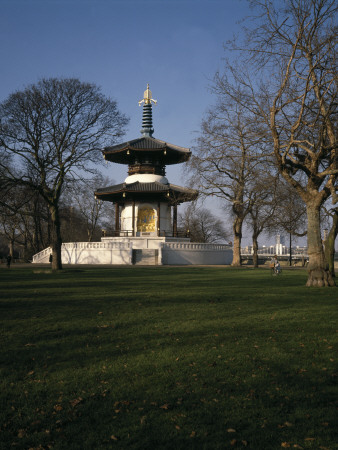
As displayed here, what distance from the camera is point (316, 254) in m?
16.5

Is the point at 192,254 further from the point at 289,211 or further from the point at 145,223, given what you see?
the point at 289,211

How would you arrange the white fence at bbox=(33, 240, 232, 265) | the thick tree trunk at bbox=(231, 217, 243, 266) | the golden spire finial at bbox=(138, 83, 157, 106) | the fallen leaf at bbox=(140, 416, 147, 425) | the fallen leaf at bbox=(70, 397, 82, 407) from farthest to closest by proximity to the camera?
the golden spire finial at bbox=(138, 83, 157, 106)
the white fence at bbox=(33, 240, 232, 265)
the thick tree trunk at bbox=(231, 217, 243, 266)
the fallen leaf at bbox=(70, 397, 82, 407)
the fallen leaf at bbox=(140, 416, 147, 425)

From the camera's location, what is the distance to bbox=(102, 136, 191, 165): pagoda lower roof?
1879 inches

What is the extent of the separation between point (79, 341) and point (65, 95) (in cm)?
2183

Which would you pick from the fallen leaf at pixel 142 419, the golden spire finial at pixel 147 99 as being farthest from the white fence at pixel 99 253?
the fallen leaf at pixel 142 419

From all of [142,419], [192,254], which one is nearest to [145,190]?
[192,254]

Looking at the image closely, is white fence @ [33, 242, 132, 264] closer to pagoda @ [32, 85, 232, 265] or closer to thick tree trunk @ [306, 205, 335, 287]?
pagoda @ [32, 85, 232, 265]

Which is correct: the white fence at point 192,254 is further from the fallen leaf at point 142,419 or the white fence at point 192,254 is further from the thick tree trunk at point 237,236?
the fallen leaf at point 142,419

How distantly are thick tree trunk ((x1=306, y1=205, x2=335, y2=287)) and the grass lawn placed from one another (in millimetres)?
6767

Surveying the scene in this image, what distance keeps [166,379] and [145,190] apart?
41.1 meters

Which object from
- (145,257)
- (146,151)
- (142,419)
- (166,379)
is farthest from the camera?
(146,151)

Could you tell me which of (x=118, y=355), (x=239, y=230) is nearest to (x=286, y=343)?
(x=118, y=355)

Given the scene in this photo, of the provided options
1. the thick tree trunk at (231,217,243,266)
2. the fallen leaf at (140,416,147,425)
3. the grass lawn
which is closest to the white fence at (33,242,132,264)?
the thick tree trunk at (231,217,243,266)

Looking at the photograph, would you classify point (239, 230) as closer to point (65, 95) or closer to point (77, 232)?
point (65, 95)
